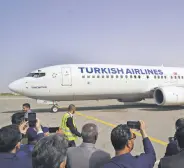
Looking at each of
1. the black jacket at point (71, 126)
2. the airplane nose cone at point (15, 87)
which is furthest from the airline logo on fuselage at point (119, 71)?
the black jacket at point (71, 126)

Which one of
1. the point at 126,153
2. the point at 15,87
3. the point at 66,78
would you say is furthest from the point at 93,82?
the point at 126,153

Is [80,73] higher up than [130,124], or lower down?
higher up

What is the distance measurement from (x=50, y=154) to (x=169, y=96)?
1663 cm

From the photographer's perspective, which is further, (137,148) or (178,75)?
(178,75)

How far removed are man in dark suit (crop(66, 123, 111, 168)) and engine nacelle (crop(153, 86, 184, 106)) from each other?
15.0m

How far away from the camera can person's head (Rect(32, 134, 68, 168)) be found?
2006mm

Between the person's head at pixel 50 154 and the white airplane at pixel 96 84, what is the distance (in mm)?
15026

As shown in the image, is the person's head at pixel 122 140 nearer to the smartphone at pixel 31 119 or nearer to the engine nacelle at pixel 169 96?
the smartphone at pixel 31 119

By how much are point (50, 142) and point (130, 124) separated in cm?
145

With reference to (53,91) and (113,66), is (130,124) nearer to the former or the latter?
(53,91)

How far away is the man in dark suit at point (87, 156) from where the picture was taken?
3.08m

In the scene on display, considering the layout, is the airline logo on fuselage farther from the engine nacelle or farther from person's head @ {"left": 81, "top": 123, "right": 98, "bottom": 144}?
person's head @ {"left": 81, "top": 123, "right": 98, "bottom": 144}

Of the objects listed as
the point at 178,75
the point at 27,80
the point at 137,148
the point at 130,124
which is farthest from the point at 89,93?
the point at 130,124

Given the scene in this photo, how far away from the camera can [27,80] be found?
1698cm
